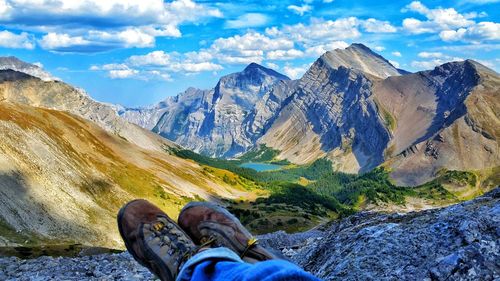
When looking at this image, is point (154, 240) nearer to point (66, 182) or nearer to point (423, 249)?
point (423, 249)

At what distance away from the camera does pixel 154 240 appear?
9.05 metres

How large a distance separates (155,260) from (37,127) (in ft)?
446

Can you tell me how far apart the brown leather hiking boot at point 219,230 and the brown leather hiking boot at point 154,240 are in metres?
0.32

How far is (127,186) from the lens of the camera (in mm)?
139750

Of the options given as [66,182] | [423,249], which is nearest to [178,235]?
[423,249]

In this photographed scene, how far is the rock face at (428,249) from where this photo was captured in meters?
7.39

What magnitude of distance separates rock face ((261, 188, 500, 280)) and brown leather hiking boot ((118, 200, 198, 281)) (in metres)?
3.06

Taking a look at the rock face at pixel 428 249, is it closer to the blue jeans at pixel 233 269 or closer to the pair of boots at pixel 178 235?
the pair of boots at pixel 178 235

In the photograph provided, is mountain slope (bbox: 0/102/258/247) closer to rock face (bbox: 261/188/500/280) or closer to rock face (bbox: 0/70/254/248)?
rock face (bbox: 0/70/254/248)

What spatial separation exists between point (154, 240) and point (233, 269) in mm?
3705

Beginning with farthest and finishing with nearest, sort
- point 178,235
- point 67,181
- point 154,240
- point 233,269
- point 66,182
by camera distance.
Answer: point 67,181 < point 66,182 < point 154,240 < point 178,235 < point 233,269

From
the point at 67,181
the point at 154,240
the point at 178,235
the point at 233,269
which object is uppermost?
the point at 233,269

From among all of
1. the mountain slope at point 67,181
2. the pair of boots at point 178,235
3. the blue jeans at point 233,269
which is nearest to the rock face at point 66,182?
the mountain slope at point 67,181

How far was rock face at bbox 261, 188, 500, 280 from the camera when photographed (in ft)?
24.2
